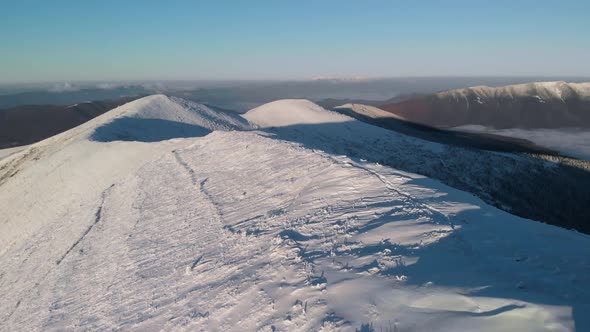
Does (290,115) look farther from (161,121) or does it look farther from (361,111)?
(361,111)

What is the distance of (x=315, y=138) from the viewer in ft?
123

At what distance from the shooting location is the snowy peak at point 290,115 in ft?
145

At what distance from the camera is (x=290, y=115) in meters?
46.6

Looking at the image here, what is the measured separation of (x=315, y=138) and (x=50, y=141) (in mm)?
25038

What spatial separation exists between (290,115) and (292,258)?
40190 millimetres

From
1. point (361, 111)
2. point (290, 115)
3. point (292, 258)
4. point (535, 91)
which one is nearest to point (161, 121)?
point (290, 115)

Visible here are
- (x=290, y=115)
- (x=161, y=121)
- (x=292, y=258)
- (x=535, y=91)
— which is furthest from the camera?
(x=535, y=91)

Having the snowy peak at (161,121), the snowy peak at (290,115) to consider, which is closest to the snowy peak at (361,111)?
the snowy peak at (290,115)

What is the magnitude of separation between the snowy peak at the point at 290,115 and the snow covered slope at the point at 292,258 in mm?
26880

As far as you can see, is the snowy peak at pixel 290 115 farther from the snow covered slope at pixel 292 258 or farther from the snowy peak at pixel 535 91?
the snowy peak at pixel 535 91

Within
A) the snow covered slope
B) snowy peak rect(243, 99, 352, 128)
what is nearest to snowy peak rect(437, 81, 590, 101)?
snowy peak rect(243, 99, 352, 128)

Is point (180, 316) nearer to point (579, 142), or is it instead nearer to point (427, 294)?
point (427, 294)

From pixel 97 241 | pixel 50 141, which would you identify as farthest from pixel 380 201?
pixel 50 141

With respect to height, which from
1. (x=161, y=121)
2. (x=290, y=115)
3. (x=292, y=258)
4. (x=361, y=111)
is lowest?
(x=361, y=111)
